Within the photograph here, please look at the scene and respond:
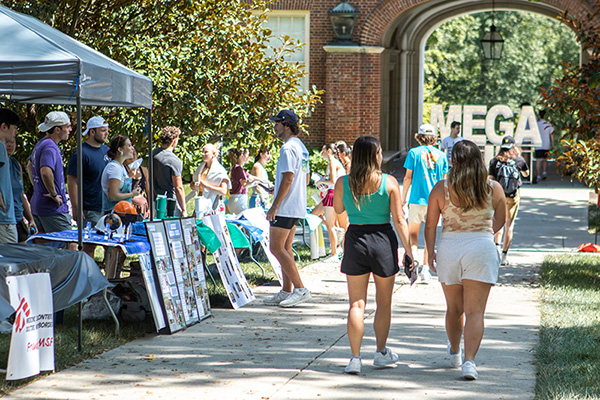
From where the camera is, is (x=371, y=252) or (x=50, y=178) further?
(x=50, y=178)

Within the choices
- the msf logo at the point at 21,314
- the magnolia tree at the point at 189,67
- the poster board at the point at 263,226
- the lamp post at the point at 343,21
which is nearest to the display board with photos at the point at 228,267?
the poster board at the point at 263,226

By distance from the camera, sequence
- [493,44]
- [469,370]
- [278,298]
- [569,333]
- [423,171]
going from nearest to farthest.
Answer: [469,370] < [569,333] < [278,298] < [423,171] < [493,44]

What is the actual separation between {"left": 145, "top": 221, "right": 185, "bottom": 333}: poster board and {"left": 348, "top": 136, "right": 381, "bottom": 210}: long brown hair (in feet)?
6.75

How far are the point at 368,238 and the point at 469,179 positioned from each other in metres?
0.82

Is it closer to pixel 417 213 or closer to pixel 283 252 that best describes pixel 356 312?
pixel 283 252

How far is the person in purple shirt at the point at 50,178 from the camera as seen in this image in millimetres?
8055

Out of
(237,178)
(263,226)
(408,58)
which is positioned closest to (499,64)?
(408,58)

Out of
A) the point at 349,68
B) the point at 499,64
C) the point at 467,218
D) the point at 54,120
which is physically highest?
the point at 499,64

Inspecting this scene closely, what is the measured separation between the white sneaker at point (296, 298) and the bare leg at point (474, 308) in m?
2.99

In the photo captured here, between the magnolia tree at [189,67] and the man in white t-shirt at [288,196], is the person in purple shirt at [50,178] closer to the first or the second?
the man in white t-shirt at [288,196]

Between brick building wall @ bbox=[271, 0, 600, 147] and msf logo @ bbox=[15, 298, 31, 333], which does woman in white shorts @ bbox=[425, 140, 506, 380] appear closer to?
msf logo @ bbox=[15, 298, 31, 333]

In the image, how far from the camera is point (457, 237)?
18.4 ft

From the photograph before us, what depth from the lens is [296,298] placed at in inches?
330

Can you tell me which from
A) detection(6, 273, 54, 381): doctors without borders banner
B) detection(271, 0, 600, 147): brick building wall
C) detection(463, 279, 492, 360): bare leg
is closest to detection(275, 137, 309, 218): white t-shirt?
detection(463, 279, 492, 360): bare leg
